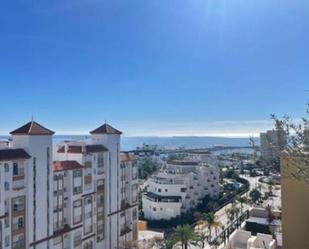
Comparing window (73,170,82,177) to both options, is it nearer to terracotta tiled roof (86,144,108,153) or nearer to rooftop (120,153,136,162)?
terracotta tiled roof (86,144,108,153)

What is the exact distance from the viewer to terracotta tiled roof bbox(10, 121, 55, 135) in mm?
20625

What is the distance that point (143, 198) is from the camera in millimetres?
41969

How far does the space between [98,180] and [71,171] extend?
11.1 feet

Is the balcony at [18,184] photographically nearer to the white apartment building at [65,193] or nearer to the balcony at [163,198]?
the white apartment building at [65,193]

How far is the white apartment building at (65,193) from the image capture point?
1959 cm

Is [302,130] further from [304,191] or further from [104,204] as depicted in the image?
[104,204]

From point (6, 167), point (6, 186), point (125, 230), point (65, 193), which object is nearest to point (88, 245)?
point (125, 230)

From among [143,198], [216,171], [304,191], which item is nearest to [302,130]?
[304,191]

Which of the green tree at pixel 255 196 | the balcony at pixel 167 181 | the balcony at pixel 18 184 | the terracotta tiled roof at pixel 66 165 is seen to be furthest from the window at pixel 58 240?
the green tree at pixel 255 196

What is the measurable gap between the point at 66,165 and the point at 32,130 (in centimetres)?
346

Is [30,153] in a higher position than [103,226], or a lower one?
higher

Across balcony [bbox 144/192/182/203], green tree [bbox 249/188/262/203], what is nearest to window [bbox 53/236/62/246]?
balcony [bbox 144/192/182/203]

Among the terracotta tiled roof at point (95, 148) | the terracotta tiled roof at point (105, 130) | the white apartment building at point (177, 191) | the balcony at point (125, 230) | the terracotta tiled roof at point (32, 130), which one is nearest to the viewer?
the terracotta tiled roof at point (32, 130)

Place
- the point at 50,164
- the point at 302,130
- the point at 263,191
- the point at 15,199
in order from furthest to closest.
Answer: the point at 263,191 < the point at 50,164 < the point at 15,199 < the point at 302,130
